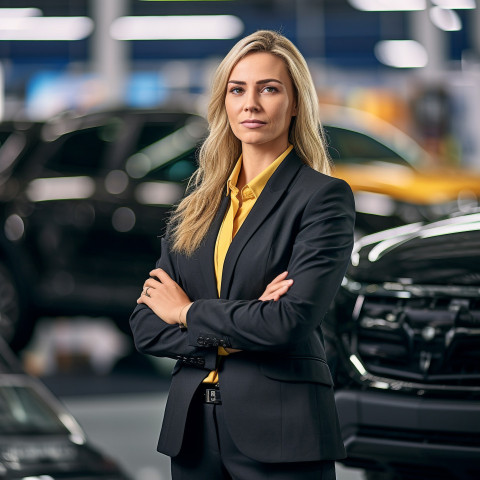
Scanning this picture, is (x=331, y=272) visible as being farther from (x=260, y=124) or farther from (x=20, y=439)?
(x=20, y=439)

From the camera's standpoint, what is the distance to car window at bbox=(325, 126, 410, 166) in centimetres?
912

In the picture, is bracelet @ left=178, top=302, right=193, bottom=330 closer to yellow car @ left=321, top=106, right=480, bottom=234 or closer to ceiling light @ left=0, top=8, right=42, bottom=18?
yellow car @ left=321, top=106, right=480, bottom=234

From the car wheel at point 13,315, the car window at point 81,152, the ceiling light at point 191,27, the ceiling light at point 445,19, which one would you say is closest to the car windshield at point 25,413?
the car wheel at point 13,315

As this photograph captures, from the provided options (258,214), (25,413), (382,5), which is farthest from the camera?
(382,5)

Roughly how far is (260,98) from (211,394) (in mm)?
688

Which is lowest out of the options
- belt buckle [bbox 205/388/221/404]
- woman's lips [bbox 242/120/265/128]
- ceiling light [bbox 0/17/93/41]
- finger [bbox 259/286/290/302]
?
belt buckle [bbox 205/388/221/404]

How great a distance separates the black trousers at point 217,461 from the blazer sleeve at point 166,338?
0.29 ft

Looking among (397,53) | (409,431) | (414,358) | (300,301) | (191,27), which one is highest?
(191,27)

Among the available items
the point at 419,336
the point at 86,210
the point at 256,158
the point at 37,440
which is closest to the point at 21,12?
the point at 86,210

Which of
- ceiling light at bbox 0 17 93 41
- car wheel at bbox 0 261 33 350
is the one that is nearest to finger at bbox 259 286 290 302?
car wheel at bbox 0 261 33 350

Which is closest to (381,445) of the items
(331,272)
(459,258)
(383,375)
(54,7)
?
(383,375)

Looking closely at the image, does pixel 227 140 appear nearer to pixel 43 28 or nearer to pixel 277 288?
pixel 277 288

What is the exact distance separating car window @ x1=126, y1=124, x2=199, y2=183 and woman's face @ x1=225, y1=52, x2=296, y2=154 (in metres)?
5.01

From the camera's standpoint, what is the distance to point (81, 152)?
7918 mm
